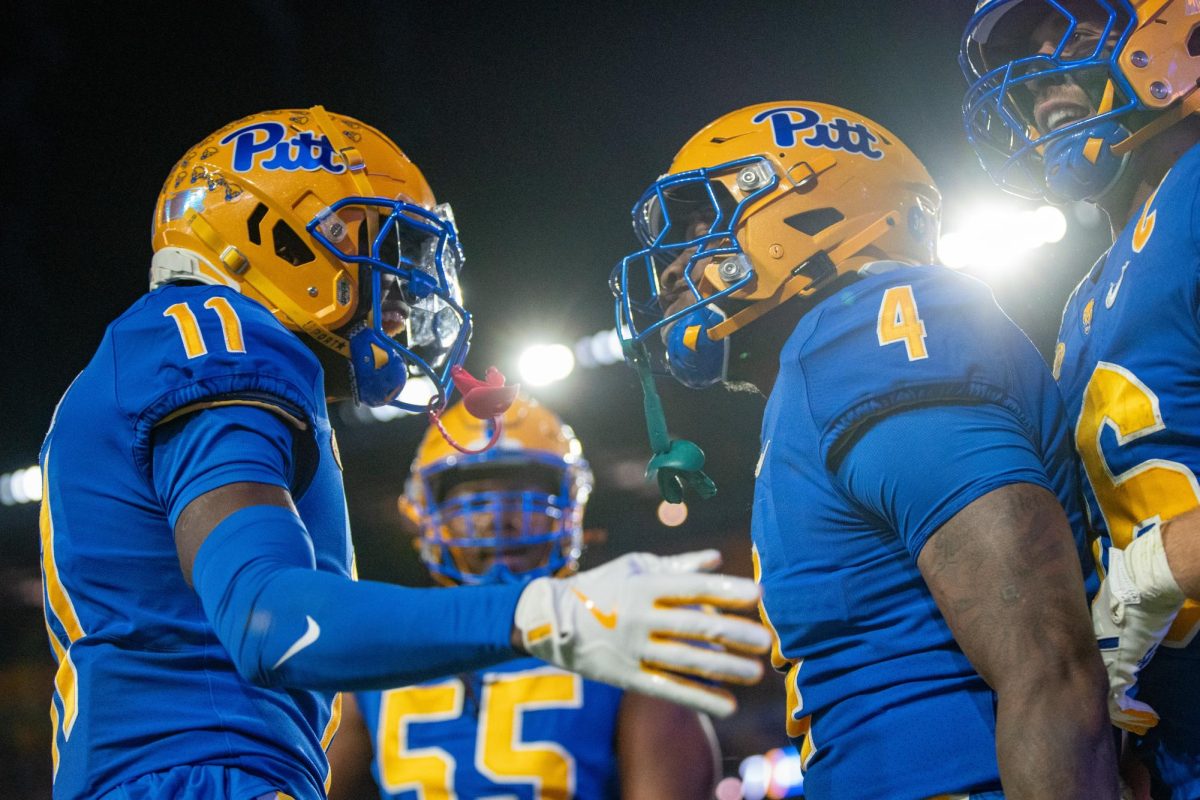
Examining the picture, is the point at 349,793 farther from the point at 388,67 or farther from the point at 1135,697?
the point at 388,67

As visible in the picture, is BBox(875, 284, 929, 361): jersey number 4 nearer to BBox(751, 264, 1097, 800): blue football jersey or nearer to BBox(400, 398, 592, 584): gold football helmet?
BBox(751, 264, 1097, 800): blue football jersey

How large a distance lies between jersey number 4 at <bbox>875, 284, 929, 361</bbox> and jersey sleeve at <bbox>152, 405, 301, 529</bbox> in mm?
980

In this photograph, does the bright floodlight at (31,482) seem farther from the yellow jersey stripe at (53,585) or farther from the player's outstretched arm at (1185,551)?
the player's outstretched arm at (1185,551)

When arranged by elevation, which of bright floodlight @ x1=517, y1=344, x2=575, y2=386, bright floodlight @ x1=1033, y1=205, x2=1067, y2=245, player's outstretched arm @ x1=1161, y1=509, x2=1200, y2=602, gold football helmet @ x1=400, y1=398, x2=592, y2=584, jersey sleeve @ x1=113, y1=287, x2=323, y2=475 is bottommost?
player's outstretched arm @ x1=1161, y1=509, x2=1200, y2=602

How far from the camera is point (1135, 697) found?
5.98 feet

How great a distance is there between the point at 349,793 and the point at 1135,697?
186 cm

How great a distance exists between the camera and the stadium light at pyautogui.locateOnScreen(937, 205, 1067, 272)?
4766 millimetres

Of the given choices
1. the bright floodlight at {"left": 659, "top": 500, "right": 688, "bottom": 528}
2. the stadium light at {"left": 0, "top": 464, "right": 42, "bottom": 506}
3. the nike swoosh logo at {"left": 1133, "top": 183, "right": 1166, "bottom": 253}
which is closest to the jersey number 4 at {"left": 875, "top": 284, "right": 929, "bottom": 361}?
the nike swoosh logo at {"left": 1133, "top": 183, "right": 1166, "bottom": 253}

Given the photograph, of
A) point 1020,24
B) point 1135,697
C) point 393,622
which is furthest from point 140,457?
point 1020,24

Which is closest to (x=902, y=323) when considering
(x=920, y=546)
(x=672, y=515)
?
(x=920, y=546)

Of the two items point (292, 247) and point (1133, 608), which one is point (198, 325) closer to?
point (292, 247)

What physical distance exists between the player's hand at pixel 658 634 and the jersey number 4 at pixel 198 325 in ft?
2.30

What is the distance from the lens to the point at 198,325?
167 centimetres

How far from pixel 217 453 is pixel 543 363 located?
4.90 m
